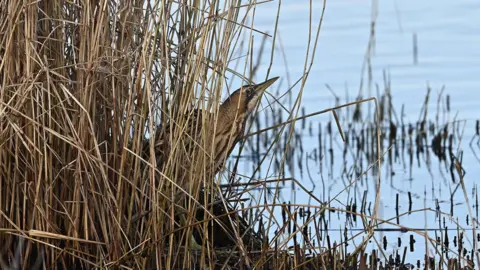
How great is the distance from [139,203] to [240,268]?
0.44 meters

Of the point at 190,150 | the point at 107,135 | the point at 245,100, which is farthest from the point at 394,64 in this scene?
the point at 107,135

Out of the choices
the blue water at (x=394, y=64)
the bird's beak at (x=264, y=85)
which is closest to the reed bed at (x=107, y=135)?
the bird's beak at (x=264, y=85)

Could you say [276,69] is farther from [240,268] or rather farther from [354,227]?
[240,268]

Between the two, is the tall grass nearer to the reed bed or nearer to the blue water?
the reed bed

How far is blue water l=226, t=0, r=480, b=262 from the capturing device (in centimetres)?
674

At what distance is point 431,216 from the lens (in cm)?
592

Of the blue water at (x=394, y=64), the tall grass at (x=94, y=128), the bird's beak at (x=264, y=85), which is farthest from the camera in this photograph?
the blue water at (x=394, y=64)

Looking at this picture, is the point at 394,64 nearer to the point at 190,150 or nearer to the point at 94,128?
the point at 190,150

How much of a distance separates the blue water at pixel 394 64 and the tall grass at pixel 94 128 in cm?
198

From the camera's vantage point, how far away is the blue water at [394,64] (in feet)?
22.1

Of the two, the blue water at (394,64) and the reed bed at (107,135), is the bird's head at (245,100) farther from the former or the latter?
the blue water at (394,64)

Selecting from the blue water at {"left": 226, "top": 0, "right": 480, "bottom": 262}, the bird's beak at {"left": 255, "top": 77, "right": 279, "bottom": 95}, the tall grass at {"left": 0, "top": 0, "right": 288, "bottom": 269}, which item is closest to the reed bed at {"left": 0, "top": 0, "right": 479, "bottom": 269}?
the tall grass at {"left": 0, "top": 0, "right": 288, "bottom": 269}

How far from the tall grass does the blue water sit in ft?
6.49

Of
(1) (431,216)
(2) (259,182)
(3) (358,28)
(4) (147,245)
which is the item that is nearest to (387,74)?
(3) (358,28)
